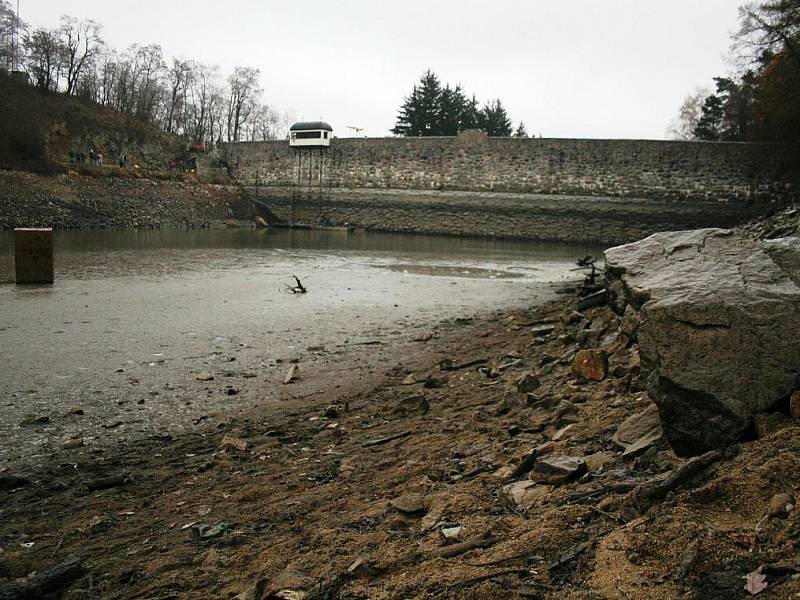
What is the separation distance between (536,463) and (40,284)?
12948 mm

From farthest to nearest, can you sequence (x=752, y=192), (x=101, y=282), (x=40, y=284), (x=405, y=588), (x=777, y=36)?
(x=752, y=192) < (x=777, y=36) < (x=101, y=282) < (x=40, y=284) < (x=405, y=588)

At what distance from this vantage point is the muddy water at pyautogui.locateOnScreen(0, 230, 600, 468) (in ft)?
19.6

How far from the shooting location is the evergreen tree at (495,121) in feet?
222

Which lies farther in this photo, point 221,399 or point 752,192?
point 752,192

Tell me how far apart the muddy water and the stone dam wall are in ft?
73.7

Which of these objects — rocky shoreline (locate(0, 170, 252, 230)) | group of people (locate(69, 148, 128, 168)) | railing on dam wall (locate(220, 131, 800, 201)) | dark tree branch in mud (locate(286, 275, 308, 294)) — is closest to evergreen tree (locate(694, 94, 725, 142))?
railing on dam wall (locate(220, 131, 800, 201))

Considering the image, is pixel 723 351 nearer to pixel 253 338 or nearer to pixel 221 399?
pixel 221 399

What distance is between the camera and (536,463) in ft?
11.7

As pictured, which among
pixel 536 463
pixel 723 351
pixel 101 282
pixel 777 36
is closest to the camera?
pixel 723 351

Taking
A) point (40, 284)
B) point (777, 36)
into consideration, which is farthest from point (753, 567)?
point (777, 36)

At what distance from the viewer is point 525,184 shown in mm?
43688

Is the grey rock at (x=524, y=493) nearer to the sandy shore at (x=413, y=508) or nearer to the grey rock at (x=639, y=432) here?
the sandy shore at (x=413, y=508)

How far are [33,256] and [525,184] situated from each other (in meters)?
34.2

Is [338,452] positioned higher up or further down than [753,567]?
further down
